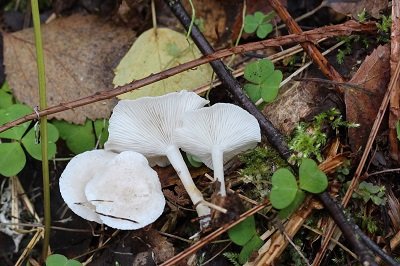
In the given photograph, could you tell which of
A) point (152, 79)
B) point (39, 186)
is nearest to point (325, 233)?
point (152, 79)

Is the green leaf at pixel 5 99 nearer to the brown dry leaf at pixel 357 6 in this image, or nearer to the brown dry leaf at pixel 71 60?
the brown dry leaf at pixel 71 60

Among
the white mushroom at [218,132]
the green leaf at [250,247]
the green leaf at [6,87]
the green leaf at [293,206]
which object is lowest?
the green leaf at [250,247]

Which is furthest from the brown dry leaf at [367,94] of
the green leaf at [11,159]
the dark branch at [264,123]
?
the green leaf at [11,159]

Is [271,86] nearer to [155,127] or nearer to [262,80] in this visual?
[262,80]

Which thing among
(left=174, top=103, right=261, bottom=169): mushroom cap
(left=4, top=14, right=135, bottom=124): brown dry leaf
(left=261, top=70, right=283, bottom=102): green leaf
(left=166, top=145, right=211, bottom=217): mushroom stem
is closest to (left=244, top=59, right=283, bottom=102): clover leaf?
(left=261, top=70, right=283, bottom=102): green leaf

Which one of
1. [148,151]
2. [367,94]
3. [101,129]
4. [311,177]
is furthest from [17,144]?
[367,94]

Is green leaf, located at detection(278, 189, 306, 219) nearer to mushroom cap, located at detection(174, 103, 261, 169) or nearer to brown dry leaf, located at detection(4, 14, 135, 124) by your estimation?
mushroom cap, located at detection(174, 103, 261, 169)
